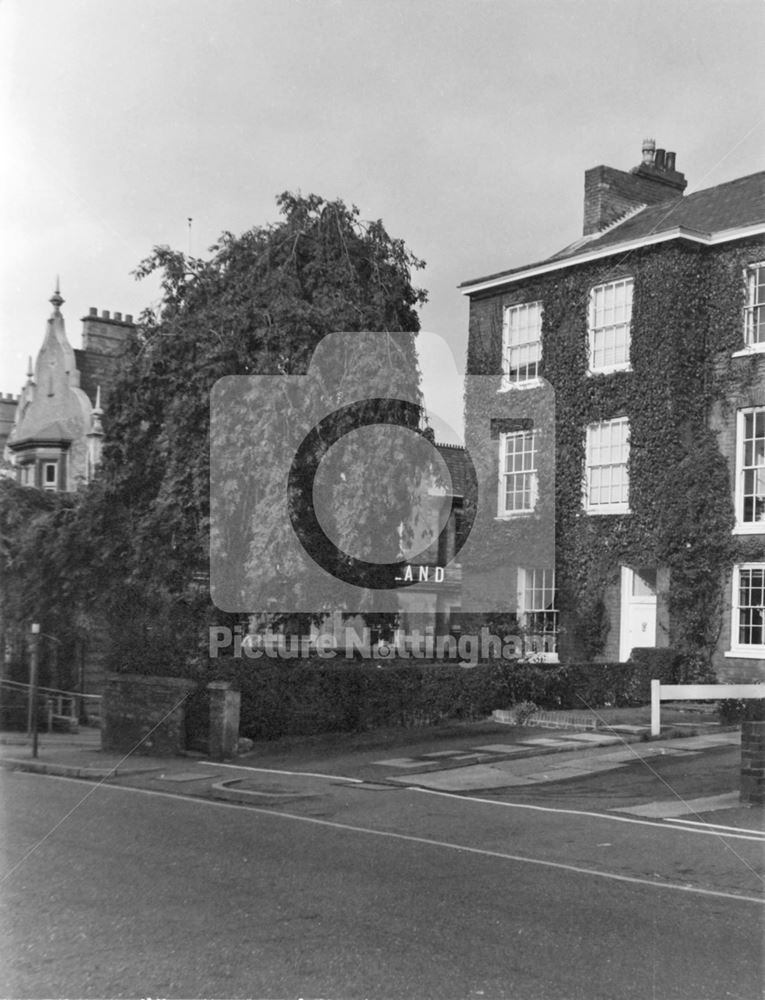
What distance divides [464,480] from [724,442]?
7046 millimetres

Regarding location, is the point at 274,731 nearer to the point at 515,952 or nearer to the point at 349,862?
the point at 349,862

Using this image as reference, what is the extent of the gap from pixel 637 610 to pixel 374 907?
19626mm

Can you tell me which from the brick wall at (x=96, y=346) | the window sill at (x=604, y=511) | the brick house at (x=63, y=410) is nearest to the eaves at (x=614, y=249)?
the window sill at (x=604, y=511)

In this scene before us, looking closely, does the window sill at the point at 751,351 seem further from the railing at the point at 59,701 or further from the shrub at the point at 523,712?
the railing at the point at 59,701

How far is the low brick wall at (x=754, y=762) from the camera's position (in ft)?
39.4

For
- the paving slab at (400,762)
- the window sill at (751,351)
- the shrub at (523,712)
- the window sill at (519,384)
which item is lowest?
the paving slab at (400,762)

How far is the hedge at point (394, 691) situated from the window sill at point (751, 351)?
24.1 feet

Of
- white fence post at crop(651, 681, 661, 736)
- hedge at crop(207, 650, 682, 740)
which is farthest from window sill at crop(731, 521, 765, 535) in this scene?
white fence post at crop(651, 681, 661, 736)

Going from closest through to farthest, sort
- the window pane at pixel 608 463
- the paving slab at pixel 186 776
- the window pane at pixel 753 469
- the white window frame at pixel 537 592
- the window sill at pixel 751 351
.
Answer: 1. the paving slab at pixel 186 776
2. the window pane at pixel 753 469
3. the window sill at pixel 751 351
4. the window pane at pixel 608 463
5. the white window frame at pixel 537 592

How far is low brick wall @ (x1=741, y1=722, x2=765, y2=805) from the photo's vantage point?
39.4 feet

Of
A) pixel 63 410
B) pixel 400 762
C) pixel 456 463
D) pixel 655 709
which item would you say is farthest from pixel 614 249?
pixel 63 410

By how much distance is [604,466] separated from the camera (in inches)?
1051

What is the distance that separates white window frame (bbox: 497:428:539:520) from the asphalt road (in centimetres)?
1644

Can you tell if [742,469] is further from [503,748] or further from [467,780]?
[467,780]
